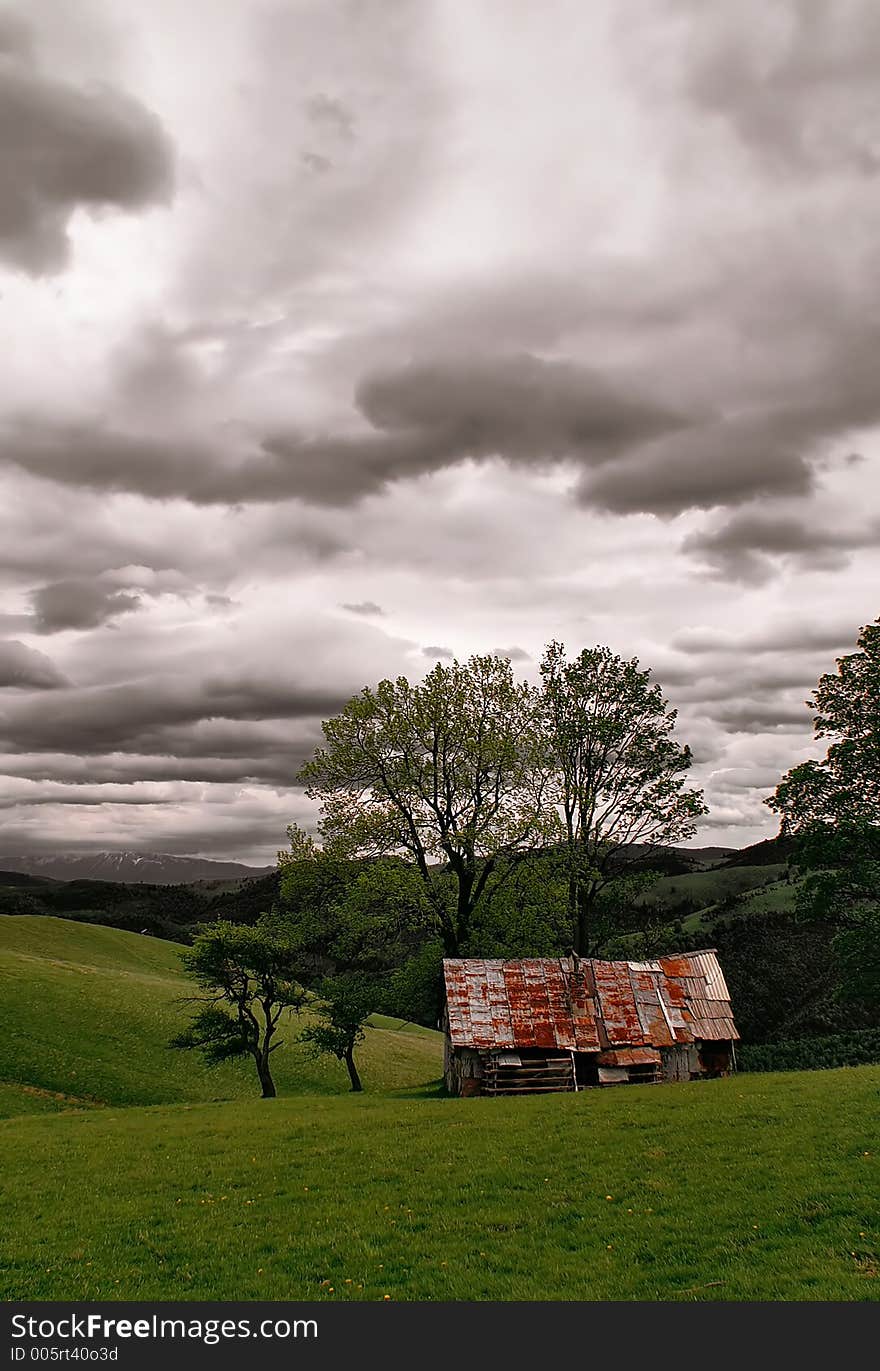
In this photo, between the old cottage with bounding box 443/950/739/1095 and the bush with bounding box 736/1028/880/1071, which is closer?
the old cottage with bounding box 443/950/739/1095

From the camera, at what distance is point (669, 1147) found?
2053 centimetres

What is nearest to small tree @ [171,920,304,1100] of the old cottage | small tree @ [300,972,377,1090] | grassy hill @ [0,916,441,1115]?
small tree @ [300,972,377,1090]

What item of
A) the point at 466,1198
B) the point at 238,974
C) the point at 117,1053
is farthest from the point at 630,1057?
the point at 117,1053

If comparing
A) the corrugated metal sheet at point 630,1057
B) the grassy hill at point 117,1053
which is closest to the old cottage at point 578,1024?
the corrugated metal sheet at point 630,1057

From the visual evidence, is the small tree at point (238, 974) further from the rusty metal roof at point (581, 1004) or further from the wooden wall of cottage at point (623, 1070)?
the rusty metal roof at point (581, 1004)

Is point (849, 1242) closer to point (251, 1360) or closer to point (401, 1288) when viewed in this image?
point (401, 1288)

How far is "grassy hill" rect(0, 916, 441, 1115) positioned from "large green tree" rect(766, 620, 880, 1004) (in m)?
26.7

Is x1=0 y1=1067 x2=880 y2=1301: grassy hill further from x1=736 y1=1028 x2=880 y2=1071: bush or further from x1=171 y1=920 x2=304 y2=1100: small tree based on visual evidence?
x1=736 y1=1028 x2=880 y2=1071: bush

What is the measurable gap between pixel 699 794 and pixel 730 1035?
1304cm

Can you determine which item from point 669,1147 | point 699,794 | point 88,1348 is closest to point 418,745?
point 699,794

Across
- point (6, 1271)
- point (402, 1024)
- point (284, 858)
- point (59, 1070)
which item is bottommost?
point (402, 1024)

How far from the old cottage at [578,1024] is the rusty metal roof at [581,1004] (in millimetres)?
50

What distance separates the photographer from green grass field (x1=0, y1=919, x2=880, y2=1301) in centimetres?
1267

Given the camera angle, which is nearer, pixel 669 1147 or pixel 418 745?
pixel 669 1147
